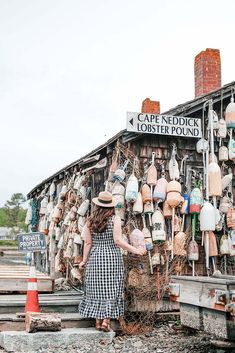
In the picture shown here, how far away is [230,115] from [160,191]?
1877mm

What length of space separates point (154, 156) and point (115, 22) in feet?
13.0

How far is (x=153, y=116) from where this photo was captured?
8578 mm

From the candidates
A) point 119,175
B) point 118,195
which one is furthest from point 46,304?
point 119,175

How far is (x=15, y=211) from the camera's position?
5050 centimetres

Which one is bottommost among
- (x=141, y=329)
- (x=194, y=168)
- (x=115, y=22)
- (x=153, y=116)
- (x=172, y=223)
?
(x=141, y=329)

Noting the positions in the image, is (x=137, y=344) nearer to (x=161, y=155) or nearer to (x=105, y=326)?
(x=105, y=326)

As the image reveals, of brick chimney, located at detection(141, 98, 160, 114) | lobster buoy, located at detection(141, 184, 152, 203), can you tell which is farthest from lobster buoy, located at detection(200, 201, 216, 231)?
brick chimney, located at detection(141, 98, 160, 114)

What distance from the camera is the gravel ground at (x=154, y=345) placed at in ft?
22.8

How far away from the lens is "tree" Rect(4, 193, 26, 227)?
49.9 metres

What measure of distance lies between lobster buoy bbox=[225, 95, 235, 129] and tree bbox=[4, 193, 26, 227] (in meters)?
41.4

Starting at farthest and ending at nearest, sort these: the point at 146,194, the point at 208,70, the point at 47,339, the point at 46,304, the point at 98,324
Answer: the point at 208,70, the point at 146,194, the point at 46,304, the point at 98,324, the point at 47,339

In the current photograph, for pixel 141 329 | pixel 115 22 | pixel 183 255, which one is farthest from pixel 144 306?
pixel 115 22

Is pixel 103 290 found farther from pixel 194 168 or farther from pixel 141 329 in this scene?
pixel 194 168

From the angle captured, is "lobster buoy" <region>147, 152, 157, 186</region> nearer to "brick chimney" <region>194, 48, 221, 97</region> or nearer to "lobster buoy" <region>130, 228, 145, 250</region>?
"lobster buoy" <region>130, 228, 145, 250</region>
